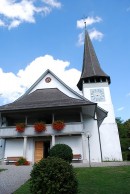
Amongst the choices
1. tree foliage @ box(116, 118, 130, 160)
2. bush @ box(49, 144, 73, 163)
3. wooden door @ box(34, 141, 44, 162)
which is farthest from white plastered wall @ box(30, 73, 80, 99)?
tree foliage @ box(116, 118, 130, 160)

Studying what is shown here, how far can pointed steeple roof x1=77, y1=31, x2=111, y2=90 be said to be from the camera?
31.8 meters

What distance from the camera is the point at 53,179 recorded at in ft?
23.9

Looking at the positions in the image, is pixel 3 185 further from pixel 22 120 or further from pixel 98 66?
pixel 98 66

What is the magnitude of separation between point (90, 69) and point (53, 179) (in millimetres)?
27522

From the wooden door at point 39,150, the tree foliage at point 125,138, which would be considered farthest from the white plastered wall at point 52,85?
the tree foliage at point 125,138

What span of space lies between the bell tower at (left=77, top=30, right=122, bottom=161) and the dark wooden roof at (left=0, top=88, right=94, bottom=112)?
7.09 m

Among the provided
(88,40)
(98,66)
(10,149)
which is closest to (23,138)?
(10,149)

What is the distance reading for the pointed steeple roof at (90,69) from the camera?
31797 millimetres

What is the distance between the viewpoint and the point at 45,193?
712 cm

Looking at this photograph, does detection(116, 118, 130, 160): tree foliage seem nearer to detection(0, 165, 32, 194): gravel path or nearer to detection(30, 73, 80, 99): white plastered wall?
detection(30, 73, 80, 99): white plastered wall

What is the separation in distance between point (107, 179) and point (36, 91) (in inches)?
639

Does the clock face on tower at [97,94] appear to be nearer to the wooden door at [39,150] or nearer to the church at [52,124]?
the church at [52,124]

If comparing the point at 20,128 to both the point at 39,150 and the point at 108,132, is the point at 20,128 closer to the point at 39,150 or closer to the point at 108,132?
the point at 39,150

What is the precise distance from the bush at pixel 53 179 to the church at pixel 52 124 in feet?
35.2
